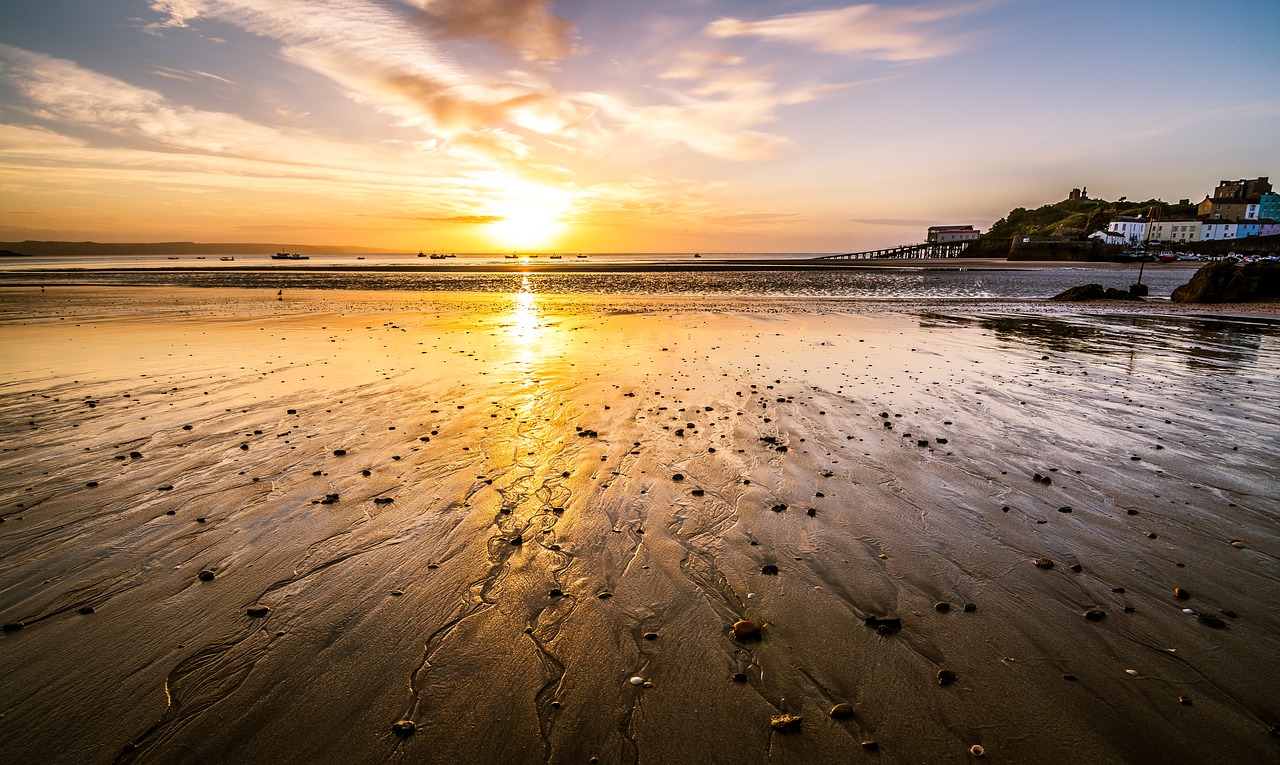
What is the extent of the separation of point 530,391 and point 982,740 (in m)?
9.82

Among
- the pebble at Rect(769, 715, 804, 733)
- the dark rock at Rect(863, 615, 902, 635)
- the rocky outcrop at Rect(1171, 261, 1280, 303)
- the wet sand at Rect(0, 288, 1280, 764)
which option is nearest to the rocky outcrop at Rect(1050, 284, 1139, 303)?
the rocky outcrop at Rect(1171, 261, 1280, 303)

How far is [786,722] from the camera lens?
3365 mm

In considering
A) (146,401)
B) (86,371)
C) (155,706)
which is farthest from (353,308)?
(155,706)

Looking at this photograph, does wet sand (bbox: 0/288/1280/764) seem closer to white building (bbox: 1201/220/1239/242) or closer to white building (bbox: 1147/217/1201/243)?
white building (bbox: 1147/217/1201/243)

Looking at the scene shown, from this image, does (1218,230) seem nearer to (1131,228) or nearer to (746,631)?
(1131,228)

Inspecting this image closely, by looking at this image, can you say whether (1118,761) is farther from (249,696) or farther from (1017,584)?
(249,696)

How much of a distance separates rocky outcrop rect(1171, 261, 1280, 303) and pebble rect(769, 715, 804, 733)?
4110 centimetres

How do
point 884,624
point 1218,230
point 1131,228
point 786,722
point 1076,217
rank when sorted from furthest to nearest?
point 1076,217, point 1218,230, point 1131,228, point 884,624, point 786,722

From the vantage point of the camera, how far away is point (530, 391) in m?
11.7

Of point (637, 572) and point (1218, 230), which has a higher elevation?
point (1218, 230)

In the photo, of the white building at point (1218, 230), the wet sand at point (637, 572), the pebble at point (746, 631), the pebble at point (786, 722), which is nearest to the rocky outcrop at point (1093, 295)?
the wet sand at point (637, 572)

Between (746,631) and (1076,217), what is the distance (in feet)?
712

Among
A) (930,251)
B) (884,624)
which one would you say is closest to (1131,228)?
(930,251)

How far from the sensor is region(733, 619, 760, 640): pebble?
4180 mm
